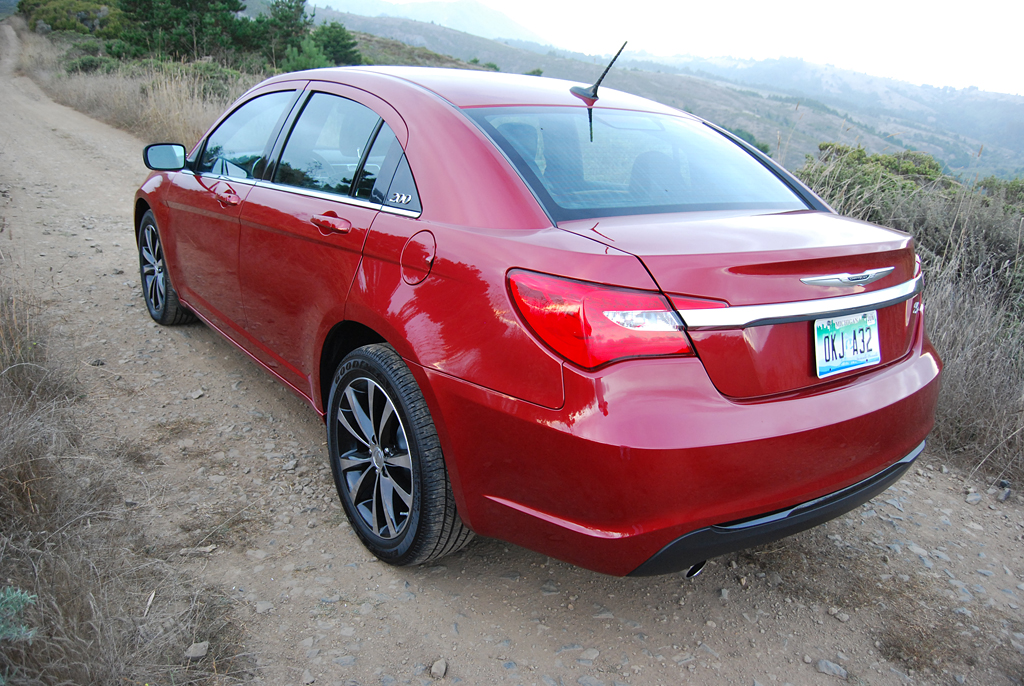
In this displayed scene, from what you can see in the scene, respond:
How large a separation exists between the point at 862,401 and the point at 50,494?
8.48 ft

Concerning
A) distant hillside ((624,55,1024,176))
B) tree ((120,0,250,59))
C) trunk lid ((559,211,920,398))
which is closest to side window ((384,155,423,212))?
trunk lid ((559,211,920,398))

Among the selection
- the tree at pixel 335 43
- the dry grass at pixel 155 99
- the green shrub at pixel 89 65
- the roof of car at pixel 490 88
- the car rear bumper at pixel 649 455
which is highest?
the tree at pixel 335 43

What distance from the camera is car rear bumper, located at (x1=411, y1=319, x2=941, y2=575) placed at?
1.55m

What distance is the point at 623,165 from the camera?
7.34 feet

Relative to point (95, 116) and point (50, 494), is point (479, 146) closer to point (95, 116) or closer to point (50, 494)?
point (50, 494)

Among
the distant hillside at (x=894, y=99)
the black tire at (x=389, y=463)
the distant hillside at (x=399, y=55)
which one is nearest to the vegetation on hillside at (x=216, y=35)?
the distant hillside at (x=399, y=55)

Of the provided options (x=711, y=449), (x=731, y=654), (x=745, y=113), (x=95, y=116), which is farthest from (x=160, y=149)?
(x=745, y=113)

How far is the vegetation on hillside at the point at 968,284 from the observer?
3379 mm

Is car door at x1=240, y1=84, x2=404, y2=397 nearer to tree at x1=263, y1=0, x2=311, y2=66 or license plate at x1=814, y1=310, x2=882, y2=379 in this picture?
license plate at x1=814, y1=310, x2=882, y2=379

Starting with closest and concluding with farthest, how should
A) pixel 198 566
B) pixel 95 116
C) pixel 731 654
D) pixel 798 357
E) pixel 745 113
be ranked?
pixel 798 357 → pixel 731 654 → pixel 198 566 → pixel 95 116 → pixel 745 113

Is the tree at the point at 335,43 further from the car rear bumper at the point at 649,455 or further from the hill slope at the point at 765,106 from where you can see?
the car rear bumper at the point at 649,455

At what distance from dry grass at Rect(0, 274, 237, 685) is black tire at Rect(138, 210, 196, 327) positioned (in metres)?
1.35

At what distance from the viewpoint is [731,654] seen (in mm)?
2051

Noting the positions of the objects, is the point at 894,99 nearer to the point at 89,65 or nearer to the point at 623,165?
the point at 89,65
